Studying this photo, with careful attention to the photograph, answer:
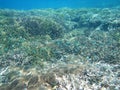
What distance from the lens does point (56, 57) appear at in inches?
382

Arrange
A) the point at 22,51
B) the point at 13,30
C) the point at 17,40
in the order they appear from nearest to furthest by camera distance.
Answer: the point at 22,51
the point at 17,40
the point at 13,30

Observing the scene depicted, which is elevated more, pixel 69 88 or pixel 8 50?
pixel 8 50

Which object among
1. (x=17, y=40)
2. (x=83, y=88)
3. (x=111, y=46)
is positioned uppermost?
(x=17, y=40)

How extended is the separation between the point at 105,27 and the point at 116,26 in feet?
3.19

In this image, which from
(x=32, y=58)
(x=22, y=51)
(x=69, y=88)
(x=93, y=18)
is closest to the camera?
(x=69, y=88)

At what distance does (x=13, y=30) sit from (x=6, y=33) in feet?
1.79

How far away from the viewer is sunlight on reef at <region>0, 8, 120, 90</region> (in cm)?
583

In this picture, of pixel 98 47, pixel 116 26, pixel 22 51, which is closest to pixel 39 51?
pixel 22 51

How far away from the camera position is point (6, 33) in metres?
12.1

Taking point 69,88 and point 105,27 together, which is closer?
point 69,88

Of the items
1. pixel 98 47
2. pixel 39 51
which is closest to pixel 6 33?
pixel 39 51

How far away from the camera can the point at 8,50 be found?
33.1 ft

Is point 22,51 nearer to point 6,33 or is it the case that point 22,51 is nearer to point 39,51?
point 39,51

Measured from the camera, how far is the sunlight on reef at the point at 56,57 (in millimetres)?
5828
